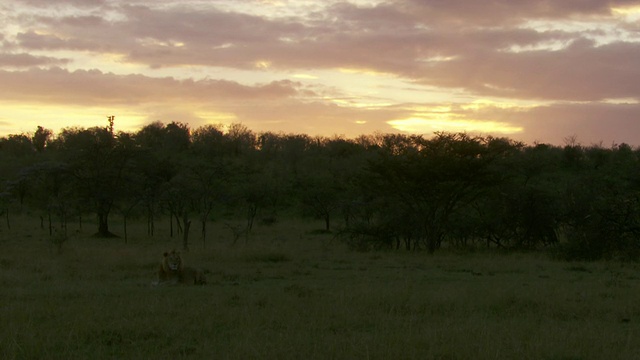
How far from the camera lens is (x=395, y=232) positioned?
27.8 metres

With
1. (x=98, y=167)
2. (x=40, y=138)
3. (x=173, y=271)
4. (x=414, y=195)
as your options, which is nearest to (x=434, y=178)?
(x=414, y=195)

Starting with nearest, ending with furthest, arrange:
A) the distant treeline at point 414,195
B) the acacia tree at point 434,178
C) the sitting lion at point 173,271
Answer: the sitting lion at point 173,271 < the distant treeline at point 414,195 < the acacia tree at point 434,178

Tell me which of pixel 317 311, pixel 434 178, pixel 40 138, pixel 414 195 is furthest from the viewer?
pixel 40 138

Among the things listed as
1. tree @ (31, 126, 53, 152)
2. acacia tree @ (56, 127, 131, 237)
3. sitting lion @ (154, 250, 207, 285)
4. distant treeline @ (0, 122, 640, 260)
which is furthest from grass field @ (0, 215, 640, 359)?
tree @ (31, 126, 53, 152)

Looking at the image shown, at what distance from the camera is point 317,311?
399 inches

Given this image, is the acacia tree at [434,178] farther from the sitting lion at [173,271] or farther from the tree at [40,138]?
the tree at [40,138]

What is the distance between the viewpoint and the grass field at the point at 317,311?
7.50 m

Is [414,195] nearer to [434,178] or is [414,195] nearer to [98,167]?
[434,178]

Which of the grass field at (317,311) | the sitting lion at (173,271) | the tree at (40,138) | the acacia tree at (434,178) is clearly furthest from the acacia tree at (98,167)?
the tree at (40,138)

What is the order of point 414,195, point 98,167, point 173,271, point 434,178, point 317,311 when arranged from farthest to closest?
point 98,167 < point 414,195 < point 434,178 < point 173,271 < point 317,311

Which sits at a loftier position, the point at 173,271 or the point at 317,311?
the point at 173,271

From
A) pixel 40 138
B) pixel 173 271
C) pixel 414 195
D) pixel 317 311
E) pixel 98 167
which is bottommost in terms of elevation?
pixel 317 311

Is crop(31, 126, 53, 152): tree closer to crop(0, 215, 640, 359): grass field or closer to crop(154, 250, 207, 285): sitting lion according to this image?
crop(0, 215, 640, 359): grass field

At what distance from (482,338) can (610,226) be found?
16474mm
